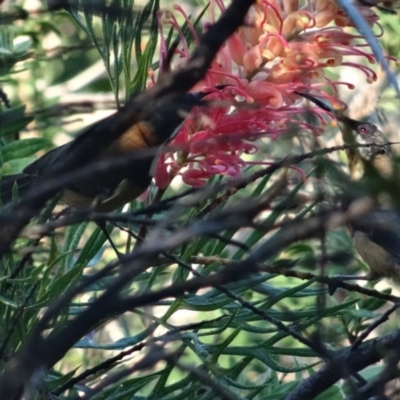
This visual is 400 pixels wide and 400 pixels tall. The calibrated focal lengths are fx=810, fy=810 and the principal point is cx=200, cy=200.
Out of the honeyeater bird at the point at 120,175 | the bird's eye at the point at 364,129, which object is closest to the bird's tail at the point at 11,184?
the honeyeater bird at the point at 120,175

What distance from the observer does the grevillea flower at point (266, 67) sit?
1299mm

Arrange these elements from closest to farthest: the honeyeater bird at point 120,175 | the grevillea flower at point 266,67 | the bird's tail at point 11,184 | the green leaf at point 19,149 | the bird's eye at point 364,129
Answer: the grevillea flower at point 266,67 → the honeyeater bird at point 120,175 → the bird's tail at point 11,184 → the green leaf at point 19,149 → the bird's eye at point 364,129

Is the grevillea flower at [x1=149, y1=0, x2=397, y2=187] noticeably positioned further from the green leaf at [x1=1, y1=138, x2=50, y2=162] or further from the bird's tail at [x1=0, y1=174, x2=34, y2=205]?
the green leaf at [x1=1, y1=138, x2=50, y2=162]

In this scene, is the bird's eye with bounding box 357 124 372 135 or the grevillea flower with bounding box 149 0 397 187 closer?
the grevillea flower with bounding box 149 0 397 187

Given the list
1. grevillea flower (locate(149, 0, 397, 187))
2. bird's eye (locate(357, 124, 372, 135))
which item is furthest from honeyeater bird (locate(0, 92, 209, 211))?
bird's eye (locate(357, 124, 372, 135))

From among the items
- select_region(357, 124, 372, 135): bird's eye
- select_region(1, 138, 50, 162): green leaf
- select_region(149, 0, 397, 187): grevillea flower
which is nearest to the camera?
select_region(149, 0, 397, 187): grevillea flower

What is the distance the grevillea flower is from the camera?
1.30 metres

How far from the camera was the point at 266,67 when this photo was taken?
1354 mm

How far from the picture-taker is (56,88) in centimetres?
286

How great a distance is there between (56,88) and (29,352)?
2364 millimetres

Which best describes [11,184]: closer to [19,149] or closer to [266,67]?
[19,149]

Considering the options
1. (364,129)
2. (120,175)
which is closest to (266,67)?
(120,175)

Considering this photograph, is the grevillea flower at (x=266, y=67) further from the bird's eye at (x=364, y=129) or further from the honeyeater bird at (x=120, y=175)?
the bird's eye at (x=364, y=129)

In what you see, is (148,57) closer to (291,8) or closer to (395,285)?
(291,8)
